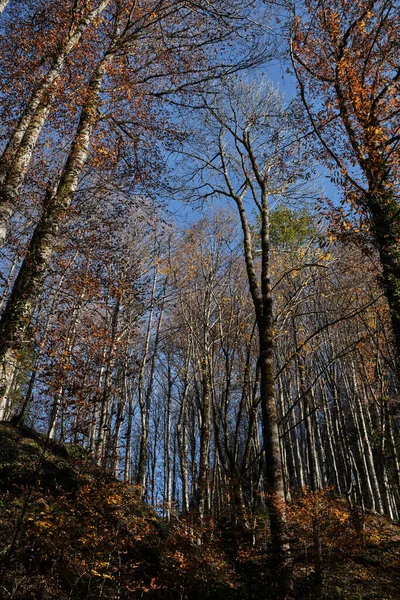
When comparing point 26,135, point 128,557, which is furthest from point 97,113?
point 128,557

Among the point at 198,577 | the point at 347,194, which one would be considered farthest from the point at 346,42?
the point at 198,577

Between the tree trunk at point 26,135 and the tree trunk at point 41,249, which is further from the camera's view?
the tree trunk at point 26,135

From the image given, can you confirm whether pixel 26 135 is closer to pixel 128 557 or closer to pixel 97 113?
pixel 97 113

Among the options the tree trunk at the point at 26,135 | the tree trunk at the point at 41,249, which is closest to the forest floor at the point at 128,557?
the tree trunk at the point at 41,249

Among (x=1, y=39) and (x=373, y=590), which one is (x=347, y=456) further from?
(x=1, y=39)

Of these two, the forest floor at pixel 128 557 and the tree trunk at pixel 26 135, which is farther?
the tree trunk at pixel 26 135

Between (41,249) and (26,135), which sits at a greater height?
(26,135)

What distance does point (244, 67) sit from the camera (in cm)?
748

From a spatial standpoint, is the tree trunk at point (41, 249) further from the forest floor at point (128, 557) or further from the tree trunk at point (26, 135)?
the forest floor at point (128, 557)

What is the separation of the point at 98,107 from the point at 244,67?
3.17 metres

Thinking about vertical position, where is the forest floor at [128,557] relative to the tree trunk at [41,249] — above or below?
below

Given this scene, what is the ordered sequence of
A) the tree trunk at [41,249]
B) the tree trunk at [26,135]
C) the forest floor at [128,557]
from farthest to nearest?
the tree trunk at [26,135] → the tree trunk at [41,249] → the forest floor at [128,557]

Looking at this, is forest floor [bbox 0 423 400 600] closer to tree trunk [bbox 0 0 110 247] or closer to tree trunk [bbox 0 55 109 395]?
tree trunk [bbox 0 55 109 395]

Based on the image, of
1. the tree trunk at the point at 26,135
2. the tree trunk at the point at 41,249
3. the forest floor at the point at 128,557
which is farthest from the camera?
the tree trunk at the point at 26,135
